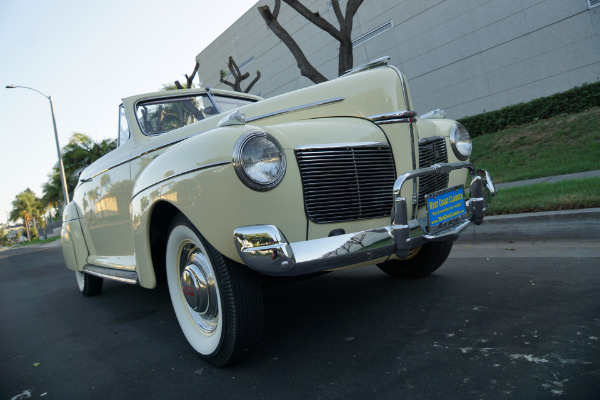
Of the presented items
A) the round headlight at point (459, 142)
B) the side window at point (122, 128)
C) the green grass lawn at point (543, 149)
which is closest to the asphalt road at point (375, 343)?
the round headlight at point (459, 142)

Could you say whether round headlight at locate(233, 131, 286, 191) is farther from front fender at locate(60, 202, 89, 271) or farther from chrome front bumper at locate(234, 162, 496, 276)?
front fender at locate(60, 202, 89, 271)

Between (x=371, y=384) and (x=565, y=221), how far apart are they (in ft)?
10.6

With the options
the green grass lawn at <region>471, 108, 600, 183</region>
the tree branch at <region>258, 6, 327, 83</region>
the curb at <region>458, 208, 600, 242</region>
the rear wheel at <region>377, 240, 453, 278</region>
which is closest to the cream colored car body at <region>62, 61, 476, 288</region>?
the rear wheel at <region>377, 240, 453, 278</region>

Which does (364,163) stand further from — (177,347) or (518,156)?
(518,156)

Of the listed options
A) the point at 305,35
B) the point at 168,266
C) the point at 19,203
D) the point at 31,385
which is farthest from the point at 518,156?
the point at 19,203

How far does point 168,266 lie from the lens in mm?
2613

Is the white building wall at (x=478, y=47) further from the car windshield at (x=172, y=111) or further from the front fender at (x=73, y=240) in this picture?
the front fender at (x=73, y=240)

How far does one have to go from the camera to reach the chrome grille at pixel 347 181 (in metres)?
2.16

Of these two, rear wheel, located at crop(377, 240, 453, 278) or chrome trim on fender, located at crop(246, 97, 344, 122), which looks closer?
chrome trim on fender, located at crop(246, 97, 344, 122)

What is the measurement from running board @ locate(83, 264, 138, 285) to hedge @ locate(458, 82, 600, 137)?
1099 cm

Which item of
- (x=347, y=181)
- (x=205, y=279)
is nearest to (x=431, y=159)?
(x=347, y=181)

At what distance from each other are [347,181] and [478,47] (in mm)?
12955

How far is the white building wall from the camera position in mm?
11281

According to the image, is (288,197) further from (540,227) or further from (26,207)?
(26,207)
